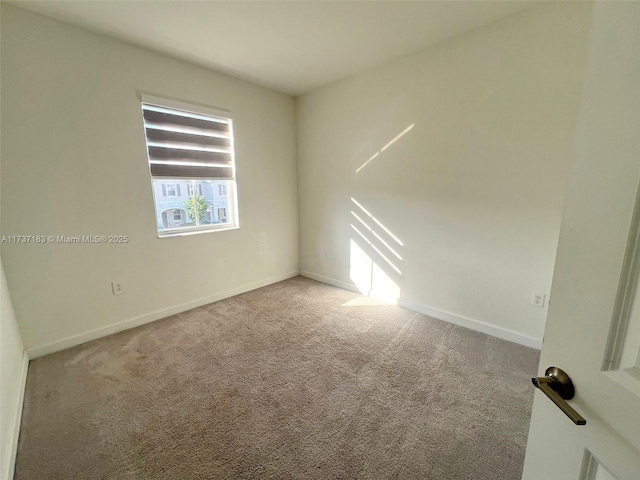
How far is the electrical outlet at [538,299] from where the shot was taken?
2197 millimetres

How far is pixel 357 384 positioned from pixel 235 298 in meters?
2.03

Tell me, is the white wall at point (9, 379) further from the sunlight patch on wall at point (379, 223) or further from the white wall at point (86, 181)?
the sunlight patch on wall at point (379, 223)

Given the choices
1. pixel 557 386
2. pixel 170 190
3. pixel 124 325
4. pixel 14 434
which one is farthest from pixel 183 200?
pixel 557 386

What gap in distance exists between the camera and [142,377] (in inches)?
77.4

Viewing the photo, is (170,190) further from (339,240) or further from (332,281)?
(332,281)

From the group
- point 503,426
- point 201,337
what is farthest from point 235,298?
point 503,426

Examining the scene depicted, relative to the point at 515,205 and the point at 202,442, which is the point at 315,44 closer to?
the point at 515,205

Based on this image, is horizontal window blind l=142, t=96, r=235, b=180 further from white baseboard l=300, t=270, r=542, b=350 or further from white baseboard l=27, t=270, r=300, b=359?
white baseboard l=300, t=270, r=542, b=350

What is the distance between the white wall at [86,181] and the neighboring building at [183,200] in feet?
0.55

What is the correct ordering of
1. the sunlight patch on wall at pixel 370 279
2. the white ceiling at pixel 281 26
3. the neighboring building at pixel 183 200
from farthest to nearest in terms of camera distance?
the sunlight patch on wall at pixel 370 279 < the neighboring building at pixel 183 200 < the white ceiling at pixel 281 26

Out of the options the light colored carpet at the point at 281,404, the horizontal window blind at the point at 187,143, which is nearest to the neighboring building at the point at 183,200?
the horizontal window blind at the point at 187,143

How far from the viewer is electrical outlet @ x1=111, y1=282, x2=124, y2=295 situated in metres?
2.53

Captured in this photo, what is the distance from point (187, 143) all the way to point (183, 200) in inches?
24.2

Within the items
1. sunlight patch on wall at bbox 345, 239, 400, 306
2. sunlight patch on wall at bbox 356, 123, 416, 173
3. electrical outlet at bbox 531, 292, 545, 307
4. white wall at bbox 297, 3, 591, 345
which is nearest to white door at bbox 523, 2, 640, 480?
white wall at bbox 297, 3, 591, 345
